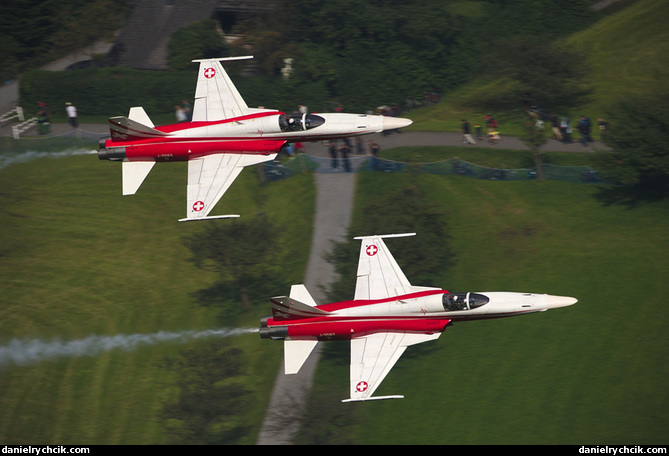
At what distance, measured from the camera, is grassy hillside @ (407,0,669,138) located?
92.2 metres

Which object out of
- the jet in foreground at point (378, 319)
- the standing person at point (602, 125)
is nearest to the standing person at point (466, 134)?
the standing person at point (602, 125)

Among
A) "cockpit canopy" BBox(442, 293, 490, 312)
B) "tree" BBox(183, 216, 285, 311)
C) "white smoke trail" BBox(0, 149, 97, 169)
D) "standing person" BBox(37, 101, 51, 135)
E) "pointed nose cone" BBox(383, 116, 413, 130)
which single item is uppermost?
"pointed nose cone" BBox(383, 116, 413, 130)

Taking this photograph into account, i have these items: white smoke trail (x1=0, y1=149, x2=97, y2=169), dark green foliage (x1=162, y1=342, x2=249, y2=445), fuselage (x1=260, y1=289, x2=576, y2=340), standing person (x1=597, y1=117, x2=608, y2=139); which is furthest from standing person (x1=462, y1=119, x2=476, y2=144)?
fuselage (x1=260, y1=289, x2=576, y2=340)

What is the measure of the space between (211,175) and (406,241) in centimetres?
1934

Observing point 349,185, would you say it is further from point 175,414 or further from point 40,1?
point 40,1

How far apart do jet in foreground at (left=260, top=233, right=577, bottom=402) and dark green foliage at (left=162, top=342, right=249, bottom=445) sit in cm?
1331

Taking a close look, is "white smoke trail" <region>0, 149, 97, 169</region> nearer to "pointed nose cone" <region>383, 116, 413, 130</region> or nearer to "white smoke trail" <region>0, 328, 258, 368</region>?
"white smoke trail" <region>0, 328, 258, 368</region>

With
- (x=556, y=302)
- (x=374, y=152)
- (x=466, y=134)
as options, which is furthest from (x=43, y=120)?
(x=556, y=302)

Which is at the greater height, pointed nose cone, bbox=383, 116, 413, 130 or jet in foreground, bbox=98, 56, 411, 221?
pointed nose cone, bbox=383, 116, 413, 130

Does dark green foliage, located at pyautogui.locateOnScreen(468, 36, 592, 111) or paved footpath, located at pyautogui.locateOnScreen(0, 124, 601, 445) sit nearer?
paved footpath, located at pyautogui.locateOnScreen(0, 124, 601, 445)

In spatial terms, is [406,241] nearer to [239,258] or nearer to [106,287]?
[239,258]

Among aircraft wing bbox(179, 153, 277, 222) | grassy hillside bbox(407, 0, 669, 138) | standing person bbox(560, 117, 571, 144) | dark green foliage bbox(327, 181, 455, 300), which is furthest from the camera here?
grassy hillside bbox(407, 0, 669, 138)

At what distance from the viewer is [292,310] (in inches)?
1923

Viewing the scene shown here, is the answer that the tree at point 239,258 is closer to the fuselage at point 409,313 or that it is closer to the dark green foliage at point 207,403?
the dark green foliage at point 207,403
